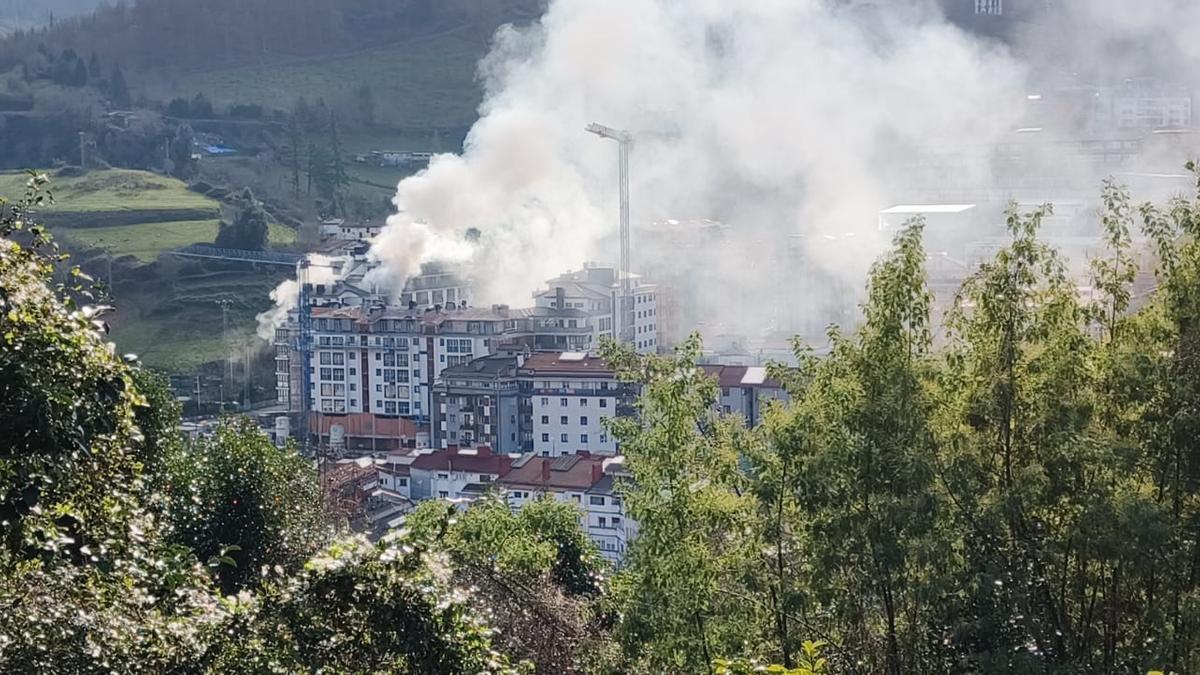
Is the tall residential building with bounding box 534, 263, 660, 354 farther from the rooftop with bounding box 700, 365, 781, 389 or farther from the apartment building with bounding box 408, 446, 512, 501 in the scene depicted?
the apartment building with bounding box 408, 446, 512, 501

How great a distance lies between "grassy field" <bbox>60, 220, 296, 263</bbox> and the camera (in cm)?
3622

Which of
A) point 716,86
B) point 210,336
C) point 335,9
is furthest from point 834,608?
point 335,9

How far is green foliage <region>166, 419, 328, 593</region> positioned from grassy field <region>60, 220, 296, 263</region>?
93.7ft

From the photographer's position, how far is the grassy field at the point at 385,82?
5331 centimetres

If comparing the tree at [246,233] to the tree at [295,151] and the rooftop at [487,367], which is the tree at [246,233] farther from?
the rooftop at [487,367]

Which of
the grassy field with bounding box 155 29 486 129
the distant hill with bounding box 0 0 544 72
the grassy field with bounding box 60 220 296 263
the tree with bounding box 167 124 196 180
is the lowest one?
the grassy field with bounding box 60 220 296 263

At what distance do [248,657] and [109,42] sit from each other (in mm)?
59740

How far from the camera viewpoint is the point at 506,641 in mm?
7203

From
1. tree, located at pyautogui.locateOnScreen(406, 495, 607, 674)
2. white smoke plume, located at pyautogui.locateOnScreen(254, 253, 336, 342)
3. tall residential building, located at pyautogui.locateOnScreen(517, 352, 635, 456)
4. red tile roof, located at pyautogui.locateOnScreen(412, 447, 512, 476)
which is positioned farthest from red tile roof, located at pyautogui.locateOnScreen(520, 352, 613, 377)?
tree, located at pyautogui.locateOnScreen(406, 495, 607, 674)

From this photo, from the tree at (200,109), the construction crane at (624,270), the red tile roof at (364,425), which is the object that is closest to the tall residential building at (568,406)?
the construction crane at (624,270)

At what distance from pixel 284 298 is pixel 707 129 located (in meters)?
15.2

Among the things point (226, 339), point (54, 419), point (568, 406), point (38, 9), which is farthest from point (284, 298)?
point (38, 9)

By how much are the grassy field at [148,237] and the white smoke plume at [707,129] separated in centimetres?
500

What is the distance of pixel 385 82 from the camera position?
184 feet
